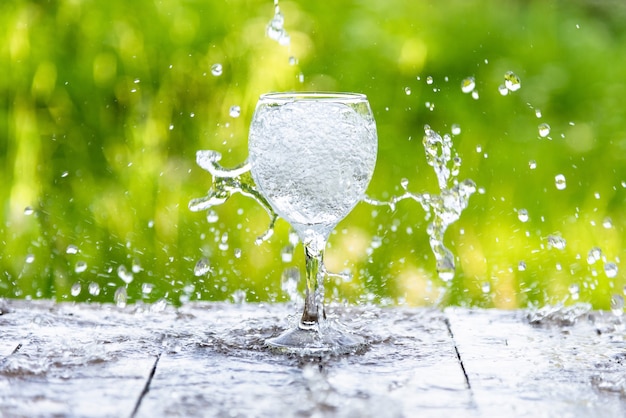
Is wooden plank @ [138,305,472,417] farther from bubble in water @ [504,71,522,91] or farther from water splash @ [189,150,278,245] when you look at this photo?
bubble in water @ [504,71,522,91]

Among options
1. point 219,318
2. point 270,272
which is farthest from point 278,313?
point 270,272

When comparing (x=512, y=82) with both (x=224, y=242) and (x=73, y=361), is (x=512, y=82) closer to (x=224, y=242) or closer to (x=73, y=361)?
(x=73, y=361)

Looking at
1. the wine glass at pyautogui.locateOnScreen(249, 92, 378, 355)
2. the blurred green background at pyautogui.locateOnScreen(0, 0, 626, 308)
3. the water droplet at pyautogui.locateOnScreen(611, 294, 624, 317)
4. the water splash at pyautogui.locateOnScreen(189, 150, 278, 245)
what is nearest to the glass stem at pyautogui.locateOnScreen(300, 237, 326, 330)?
the wine glass at pyautogui.locateOnScreen(249, 92, 378, 355)

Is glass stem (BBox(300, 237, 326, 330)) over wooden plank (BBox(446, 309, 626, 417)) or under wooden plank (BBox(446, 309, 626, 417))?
over

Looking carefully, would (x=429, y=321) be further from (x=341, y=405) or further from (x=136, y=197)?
(x=136, y=197)

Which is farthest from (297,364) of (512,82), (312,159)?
(512,82)

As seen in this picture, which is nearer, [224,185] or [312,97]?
[312,97]

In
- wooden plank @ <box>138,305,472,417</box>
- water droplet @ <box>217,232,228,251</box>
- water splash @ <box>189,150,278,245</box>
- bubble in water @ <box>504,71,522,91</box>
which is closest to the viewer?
wooden plank @ <box>138,305,472,417</box>

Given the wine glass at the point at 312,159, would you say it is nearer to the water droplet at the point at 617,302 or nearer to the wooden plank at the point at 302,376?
the wooden plank at the point at 302,376
